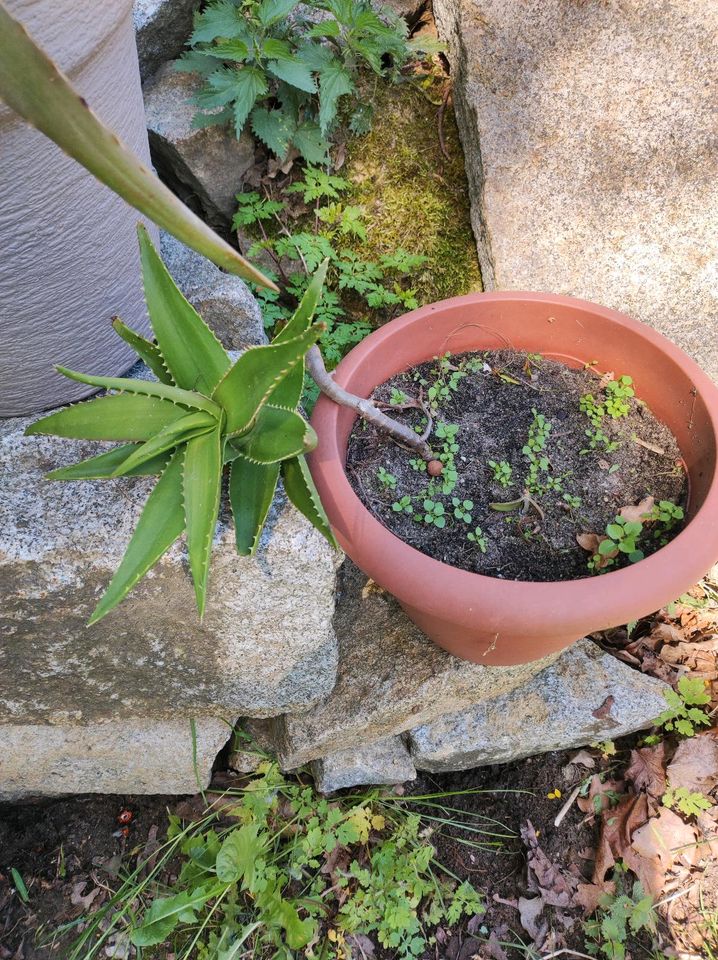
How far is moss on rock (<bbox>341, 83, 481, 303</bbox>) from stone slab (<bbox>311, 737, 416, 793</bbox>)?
1.50 meters

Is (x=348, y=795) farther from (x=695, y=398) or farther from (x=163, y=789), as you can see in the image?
(x=695, y=398)

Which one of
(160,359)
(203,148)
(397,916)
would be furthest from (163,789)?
(203,148)

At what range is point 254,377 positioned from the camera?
48.1 inches

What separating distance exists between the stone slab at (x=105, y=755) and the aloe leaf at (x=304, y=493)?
0.85m

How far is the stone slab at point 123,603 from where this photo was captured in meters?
1.41

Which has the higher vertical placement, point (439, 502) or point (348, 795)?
point (439, 502)

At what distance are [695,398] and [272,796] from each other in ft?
5.12

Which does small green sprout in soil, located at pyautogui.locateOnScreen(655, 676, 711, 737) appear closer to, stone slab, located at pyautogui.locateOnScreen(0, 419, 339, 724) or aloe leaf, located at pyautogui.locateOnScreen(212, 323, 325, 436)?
stone slab, located at pyautogui.locateOnScreen(0, 419, 339, 724)

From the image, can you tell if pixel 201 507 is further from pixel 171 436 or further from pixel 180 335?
pixel 180 335

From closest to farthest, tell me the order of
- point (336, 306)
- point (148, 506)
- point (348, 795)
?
point (148, 506)
point (348, 795)
point (336, 306)

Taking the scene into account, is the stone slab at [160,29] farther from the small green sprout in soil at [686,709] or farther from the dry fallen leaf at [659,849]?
the dry fallen leaf at [659,849]

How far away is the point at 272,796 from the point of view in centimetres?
196

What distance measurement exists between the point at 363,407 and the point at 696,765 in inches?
56.6

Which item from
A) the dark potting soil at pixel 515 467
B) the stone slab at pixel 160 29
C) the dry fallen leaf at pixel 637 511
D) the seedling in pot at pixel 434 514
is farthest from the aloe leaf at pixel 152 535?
the stone slab at pixel 160 29
